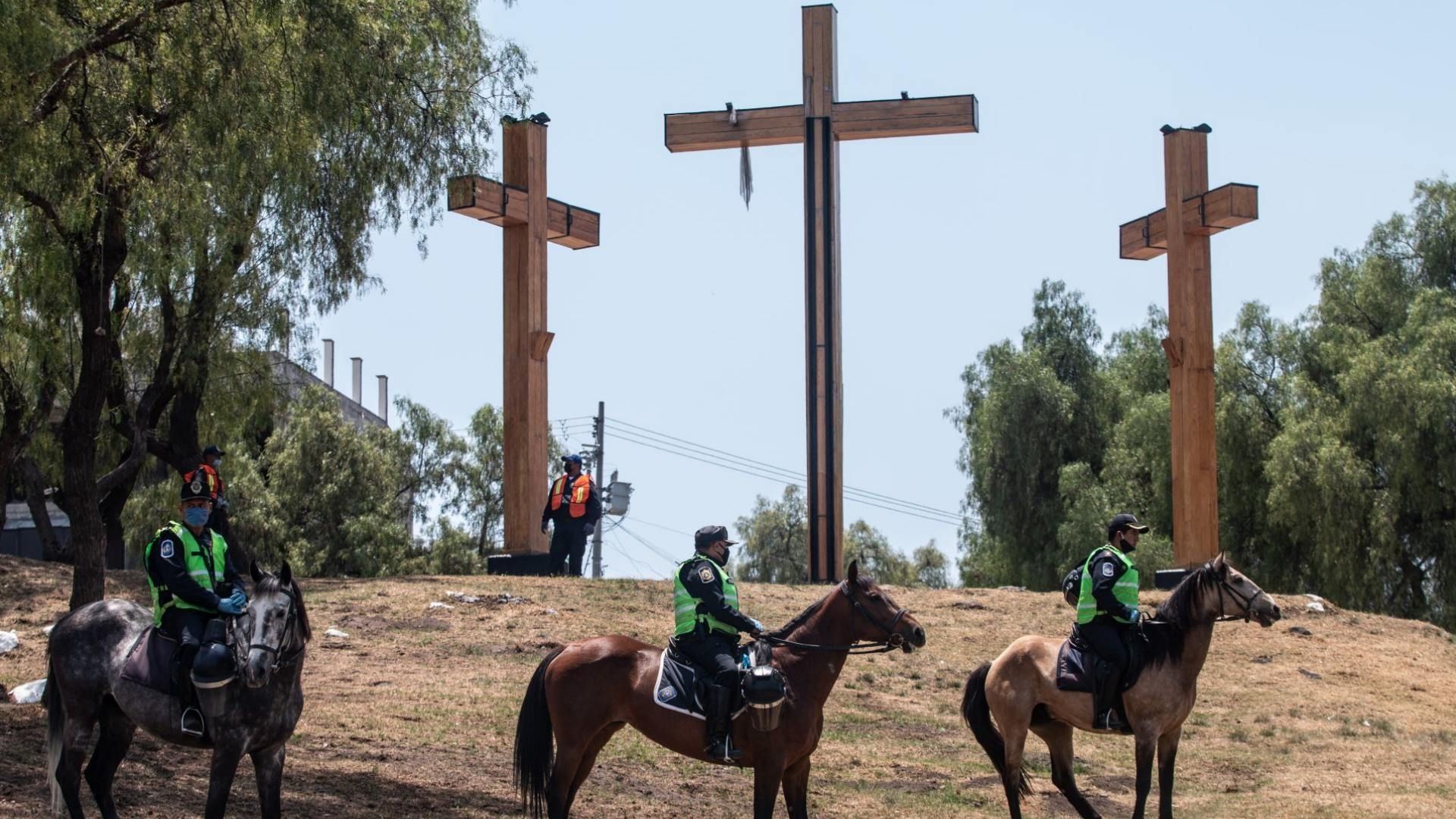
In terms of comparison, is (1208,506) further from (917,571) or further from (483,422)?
(917,571)

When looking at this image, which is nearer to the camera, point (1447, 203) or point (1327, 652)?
point (1327, 652)

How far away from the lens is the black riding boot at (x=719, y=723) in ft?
36.7

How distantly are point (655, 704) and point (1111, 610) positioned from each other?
12.4 ft

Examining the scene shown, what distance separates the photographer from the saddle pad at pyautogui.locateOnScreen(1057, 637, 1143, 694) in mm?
12836

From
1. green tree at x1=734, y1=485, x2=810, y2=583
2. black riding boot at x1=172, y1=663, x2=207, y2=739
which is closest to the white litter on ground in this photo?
black riding boot at x1=172, y1=663, x2=207, y2=739

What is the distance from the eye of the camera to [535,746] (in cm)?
1142

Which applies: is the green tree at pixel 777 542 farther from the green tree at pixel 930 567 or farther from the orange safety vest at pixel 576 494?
the orange safety vest at pixel 576 494

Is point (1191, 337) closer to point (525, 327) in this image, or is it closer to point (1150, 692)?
point (525, 327)

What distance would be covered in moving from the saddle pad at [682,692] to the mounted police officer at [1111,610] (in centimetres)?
324

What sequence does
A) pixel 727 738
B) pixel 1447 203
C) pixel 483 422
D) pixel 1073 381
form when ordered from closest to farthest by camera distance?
1. pixel 727 738
2. pixel 1447 203
3. pixel 1073 381
4. pixel 483 422

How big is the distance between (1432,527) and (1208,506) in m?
9.20

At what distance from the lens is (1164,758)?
1287 centimetres

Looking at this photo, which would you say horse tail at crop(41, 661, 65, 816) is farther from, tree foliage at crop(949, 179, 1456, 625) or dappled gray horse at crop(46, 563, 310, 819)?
tree foliage at crop(949, 179, 1456, 625)

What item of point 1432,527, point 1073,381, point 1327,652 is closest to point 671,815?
point 1327,652
